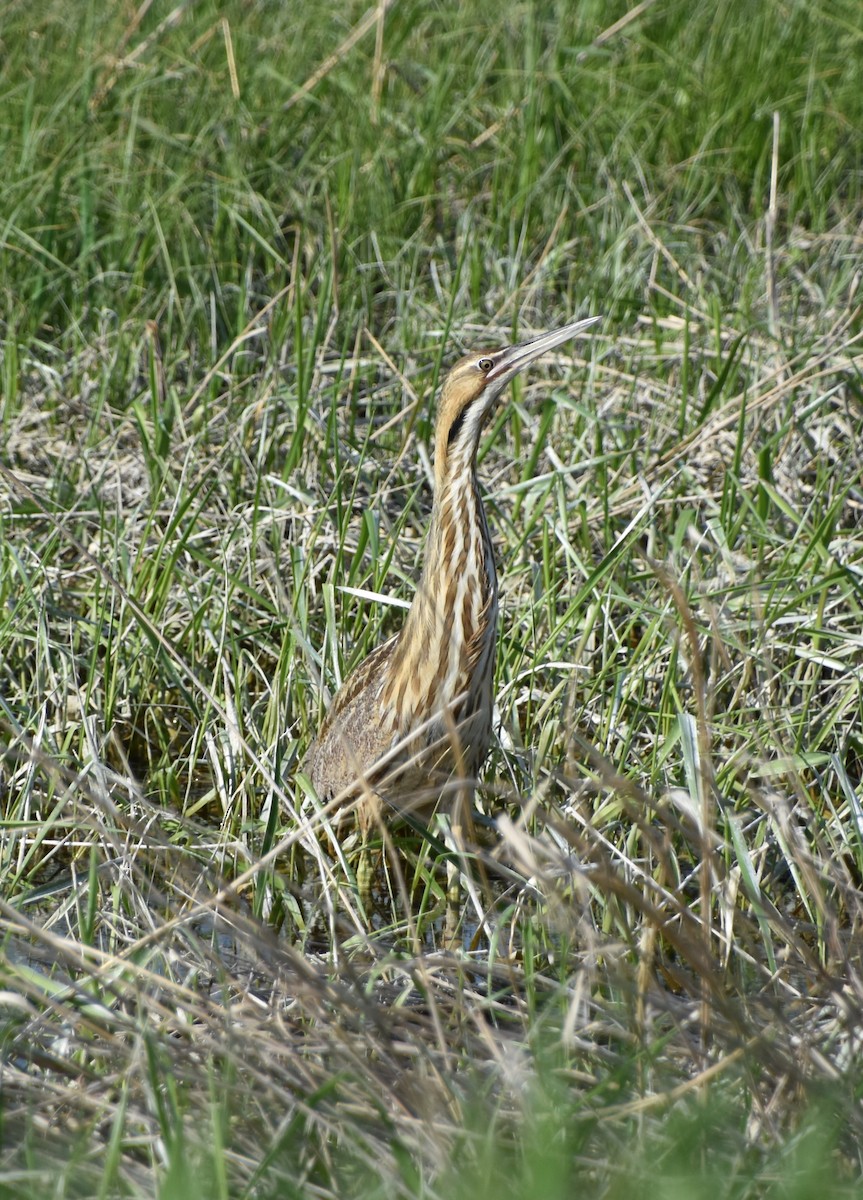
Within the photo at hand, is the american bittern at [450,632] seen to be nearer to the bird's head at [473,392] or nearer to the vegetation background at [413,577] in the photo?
the bird's head at [473,392]

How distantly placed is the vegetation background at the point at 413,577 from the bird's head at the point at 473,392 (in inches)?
15.8

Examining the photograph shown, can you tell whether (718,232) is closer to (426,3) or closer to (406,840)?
(426,3)

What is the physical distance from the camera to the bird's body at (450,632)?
3164mm

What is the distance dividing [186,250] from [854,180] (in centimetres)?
245

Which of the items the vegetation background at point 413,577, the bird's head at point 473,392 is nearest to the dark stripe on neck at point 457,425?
the bird's head at point 473,392

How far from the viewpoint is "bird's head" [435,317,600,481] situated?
129 inches

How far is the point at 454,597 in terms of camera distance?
3.23m

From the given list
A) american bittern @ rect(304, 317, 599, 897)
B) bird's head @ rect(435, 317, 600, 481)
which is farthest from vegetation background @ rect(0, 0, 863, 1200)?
bird's head @ rect(435, 317, 600, 481)

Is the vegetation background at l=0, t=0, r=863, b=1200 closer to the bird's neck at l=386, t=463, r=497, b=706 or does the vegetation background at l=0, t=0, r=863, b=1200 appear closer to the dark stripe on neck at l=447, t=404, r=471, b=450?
the bird's neck at l=386, t=463, r=497, b=706

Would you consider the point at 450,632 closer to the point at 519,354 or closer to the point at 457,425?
the point at 457,425

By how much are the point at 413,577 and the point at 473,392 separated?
81 cm

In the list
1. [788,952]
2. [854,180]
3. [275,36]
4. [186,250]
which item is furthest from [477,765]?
[275,36]

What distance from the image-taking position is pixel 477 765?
10.5ft

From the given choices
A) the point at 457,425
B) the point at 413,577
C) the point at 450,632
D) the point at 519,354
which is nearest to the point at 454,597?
the point at 450,632
